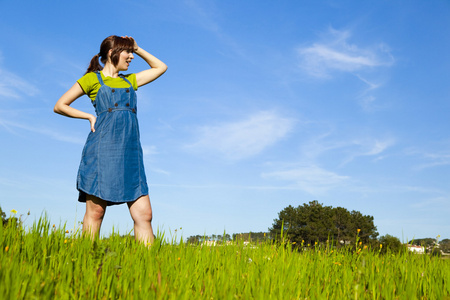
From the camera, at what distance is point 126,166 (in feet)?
15.0

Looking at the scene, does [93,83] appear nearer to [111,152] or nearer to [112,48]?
[112,48]

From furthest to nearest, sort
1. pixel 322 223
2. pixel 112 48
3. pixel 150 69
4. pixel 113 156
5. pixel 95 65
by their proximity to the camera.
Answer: pixel 322 223 → pixel 150 69 → pixel 95 65 → pixel 112 48 → pixel 113 156

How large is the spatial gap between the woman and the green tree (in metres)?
48.3

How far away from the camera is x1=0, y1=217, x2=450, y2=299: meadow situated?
9.39ft

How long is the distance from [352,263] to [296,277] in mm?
1432

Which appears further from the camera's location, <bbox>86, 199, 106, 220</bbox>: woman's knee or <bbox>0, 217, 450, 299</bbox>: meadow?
<bbox>86, 199, 106, 220</bbox>: woman's knee

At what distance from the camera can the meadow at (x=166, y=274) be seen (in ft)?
9.39

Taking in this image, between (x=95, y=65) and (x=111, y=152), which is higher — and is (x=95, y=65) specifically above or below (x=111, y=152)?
above

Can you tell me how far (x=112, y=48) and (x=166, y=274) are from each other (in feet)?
9.90

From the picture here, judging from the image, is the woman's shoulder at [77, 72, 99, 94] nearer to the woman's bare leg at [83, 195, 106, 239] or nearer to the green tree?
the woman's bare leg at [83, 195, 106, 239]

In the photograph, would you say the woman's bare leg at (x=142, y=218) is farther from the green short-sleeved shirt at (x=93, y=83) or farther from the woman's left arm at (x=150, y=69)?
the woman's left arm at (x=150, y=69)

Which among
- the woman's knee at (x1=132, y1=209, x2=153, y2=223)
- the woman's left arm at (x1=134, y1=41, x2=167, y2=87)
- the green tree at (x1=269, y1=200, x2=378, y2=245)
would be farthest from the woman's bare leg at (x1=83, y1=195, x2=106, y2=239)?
the green tree at (x1=269, y1=200, x2=378, y2=245)

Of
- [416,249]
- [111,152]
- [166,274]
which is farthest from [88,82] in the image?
[416,249]

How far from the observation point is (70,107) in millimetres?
4805
